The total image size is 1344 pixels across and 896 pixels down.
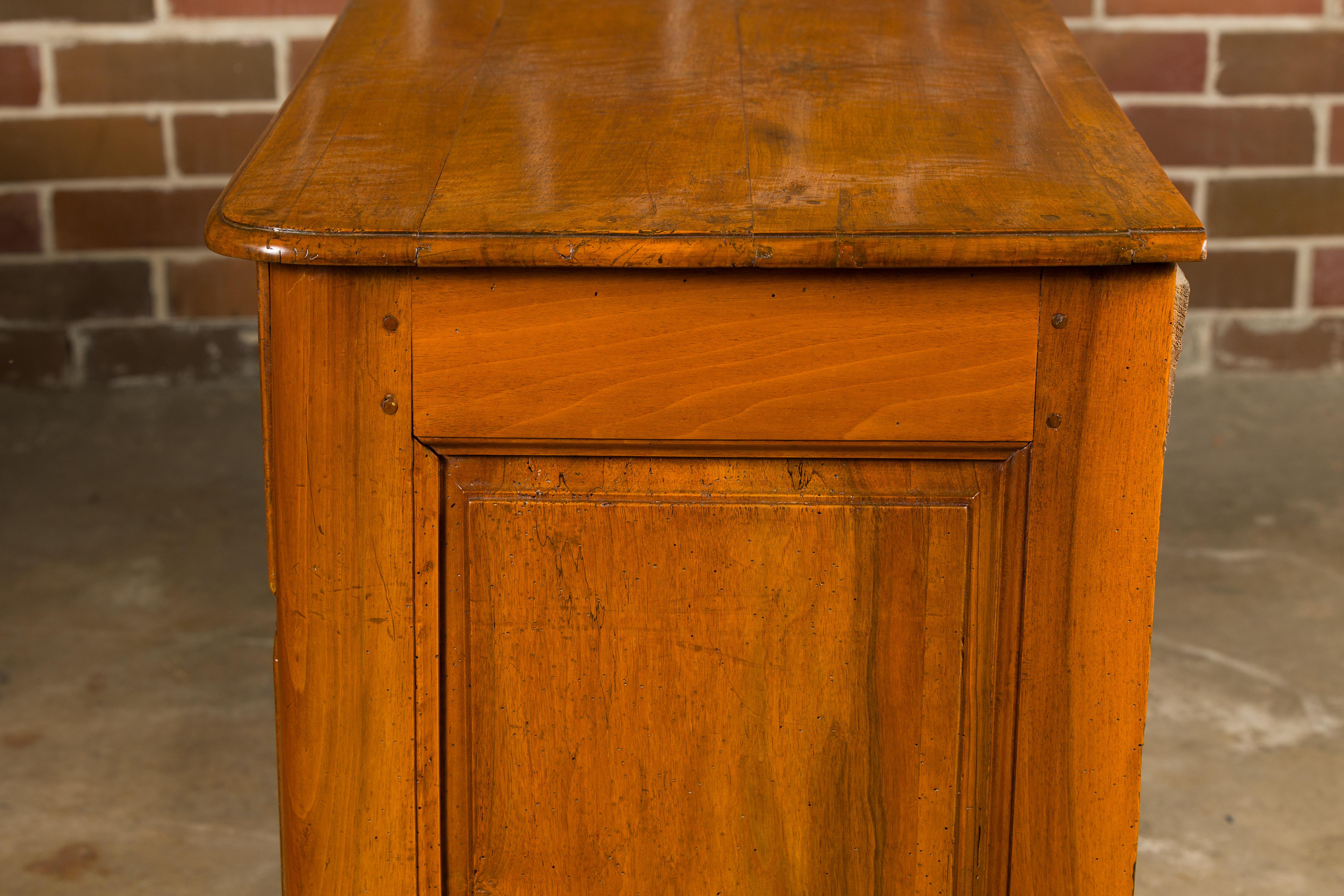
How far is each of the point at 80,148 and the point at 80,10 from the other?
0.28 m

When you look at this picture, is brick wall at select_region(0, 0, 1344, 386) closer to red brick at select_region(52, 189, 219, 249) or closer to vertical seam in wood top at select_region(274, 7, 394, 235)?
red brick at select_region(52, 189, 219, 249)

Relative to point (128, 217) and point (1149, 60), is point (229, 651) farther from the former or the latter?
point (1149, 60)

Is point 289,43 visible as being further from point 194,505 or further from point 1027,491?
point 1027,491

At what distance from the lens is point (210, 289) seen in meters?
2.87

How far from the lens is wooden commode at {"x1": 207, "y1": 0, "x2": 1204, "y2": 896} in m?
0.83

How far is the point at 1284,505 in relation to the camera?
2342 millimetres

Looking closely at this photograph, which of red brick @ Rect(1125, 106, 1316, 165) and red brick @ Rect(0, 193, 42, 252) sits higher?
red brick @ Rect(1125, 106, 1316, 165)

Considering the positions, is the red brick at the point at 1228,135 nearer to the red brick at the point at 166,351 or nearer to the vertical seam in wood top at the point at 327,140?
the red brick at the point at 166,351

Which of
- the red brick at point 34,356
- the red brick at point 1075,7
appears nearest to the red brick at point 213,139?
the red brick at point 34,356

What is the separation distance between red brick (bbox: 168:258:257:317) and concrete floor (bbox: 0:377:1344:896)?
18cm

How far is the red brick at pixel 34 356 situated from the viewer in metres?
2.86

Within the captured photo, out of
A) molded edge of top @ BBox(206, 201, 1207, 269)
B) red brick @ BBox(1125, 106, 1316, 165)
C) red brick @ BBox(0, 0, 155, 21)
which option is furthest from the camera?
red brick @ BBox(1125, 106, 1316, 165)

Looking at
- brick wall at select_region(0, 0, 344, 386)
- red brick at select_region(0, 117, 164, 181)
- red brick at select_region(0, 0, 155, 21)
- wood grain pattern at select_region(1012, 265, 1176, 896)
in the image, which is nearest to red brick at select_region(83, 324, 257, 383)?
brick wall at select_region(0, 0, 344, 386)

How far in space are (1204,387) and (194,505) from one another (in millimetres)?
2101
